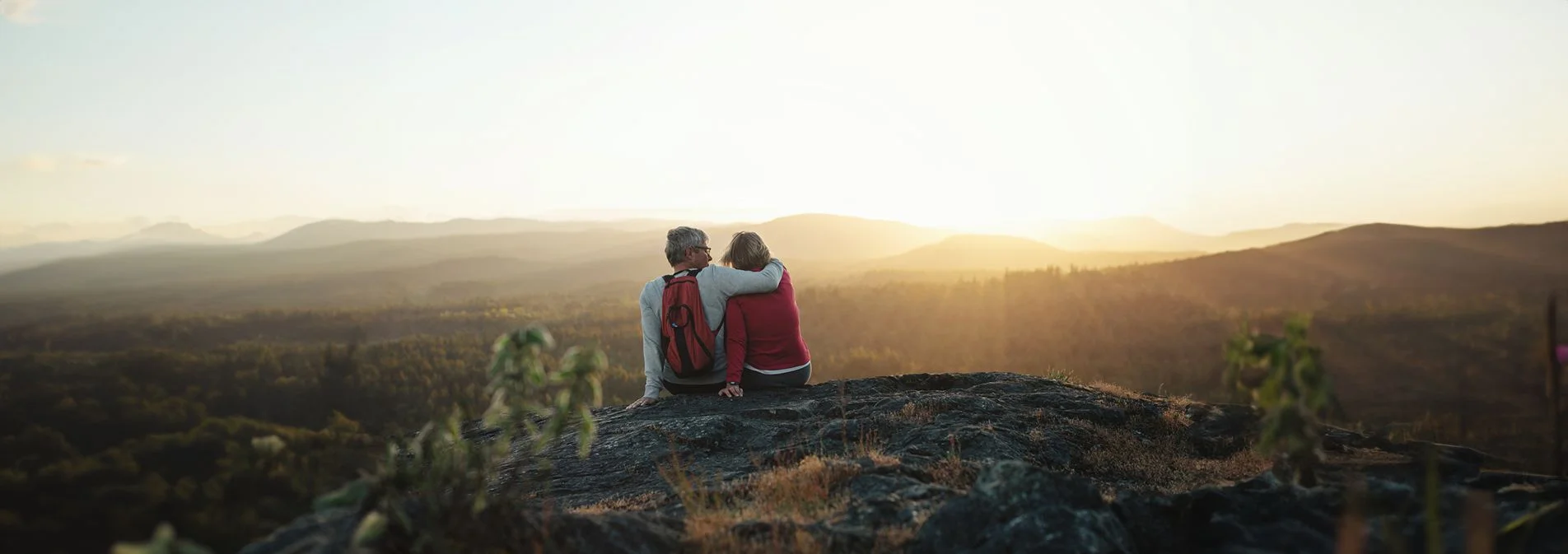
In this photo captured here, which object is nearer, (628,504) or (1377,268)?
(628,504)

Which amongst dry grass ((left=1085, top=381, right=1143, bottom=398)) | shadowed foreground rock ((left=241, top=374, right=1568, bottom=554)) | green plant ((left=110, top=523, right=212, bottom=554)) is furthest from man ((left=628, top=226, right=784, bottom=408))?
green plant ((left=110, top=523, right=212, bottom=554))

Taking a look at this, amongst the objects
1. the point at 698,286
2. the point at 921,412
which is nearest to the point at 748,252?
the point at 698,286

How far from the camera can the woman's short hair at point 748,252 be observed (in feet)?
26.1

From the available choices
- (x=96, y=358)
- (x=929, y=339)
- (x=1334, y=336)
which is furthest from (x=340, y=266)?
(x=1334, y=336)

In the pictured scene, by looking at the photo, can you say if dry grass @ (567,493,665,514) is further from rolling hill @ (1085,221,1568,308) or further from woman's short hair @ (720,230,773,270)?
rolling hill @ (1085,221,1568,308)

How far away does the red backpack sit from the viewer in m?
7.72

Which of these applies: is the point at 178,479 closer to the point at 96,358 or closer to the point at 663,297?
the point at 663,297

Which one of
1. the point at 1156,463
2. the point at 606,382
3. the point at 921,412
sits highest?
the point at 921,412

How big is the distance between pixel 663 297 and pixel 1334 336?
22075 mm

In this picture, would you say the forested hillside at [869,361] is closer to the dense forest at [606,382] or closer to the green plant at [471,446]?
the dense forest at [606,382]

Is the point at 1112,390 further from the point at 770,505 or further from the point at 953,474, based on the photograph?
the point at 770,505

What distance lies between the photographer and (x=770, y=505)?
4.73 meters

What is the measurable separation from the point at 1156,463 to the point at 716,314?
13.8 feet

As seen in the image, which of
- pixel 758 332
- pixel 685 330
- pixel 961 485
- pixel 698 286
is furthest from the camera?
pixel 758 332
